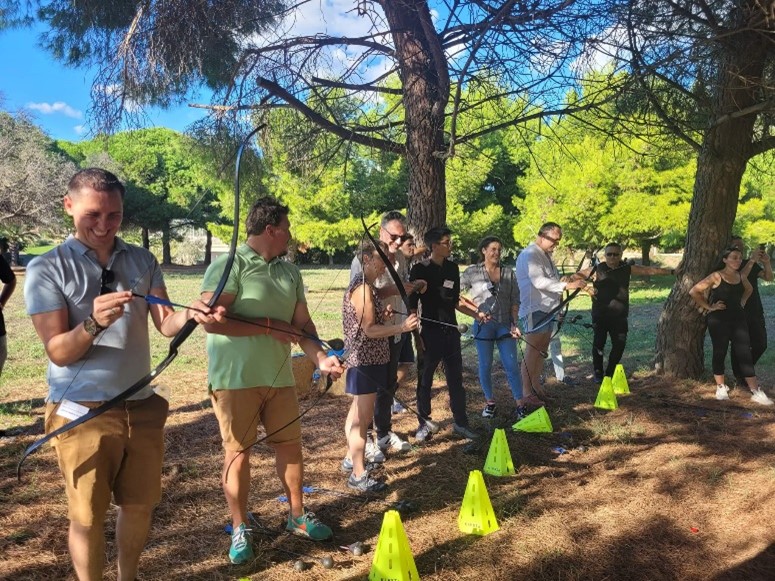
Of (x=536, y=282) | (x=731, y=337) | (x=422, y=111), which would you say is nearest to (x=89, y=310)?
(x=536, y=282)

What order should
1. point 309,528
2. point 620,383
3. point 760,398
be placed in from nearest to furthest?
point 309,528
point 760,398
point 620,383

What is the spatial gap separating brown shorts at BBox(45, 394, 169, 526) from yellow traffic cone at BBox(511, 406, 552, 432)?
3.27 metres

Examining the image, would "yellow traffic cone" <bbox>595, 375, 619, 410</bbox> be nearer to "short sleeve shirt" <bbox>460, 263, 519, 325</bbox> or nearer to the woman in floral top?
"short sleeve shirt" <bbox>460, 263, 519, 325</bbox>

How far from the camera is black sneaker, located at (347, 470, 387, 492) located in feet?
12.3

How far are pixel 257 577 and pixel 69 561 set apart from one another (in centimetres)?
96

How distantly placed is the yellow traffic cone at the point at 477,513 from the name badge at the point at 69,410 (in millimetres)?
1993

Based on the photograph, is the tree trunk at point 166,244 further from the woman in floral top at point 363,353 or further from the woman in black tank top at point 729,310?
the woman in floral top at point 363,353

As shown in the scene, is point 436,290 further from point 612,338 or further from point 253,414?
point 612,338

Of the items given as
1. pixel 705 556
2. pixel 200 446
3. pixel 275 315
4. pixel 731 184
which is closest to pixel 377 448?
pixel 200 446

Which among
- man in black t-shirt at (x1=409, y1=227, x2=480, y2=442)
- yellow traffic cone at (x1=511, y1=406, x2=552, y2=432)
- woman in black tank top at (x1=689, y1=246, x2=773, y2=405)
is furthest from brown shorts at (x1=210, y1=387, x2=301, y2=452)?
woman in black tank top at (x1=689, y1=246, x2=773, y2=405)

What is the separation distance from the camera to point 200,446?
4.63 m

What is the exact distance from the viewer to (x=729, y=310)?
582cm

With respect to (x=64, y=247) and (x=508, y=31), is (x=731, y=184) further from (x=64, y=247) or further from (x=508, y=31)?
(x=64, y=247)

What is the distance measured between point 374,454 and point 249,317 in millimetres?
1891
